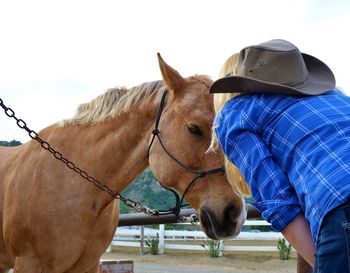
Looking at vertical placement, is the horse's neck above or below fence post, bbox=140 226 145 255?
above

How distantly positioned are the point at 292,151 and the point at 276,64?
1.07ft

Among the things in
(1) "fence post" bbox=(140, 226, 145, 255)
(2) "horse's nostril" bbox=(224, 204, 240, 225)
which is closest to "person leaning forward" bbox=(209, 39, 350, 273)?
(2) "horse's nostril" bbox=(224, 204, 240, 225)

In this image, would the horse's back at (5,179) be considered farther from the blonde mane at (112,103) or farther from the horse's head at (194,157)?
the horse's head at (194,157)

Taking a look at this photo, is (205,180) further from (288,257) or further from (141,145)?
(288,257)

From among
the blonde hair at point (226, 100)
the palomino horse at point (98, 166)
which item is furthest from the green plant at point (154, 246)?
the blonde hair at point (226, 100)

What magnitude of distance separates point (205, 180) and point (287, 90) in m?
1.68

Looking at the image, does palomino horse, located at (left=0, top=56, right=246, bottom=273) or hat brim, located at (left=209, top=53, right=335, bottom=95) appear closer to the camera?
hat brim, located at (left=209, top=53, right=335, bottom=95)

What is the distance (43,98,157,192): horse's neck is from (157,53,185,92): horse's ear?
0.76 feet

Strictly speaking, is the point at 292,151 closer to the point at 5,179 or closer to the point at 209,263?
the point at 5,179

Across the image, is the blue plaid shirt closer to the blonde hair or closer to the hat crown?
the hat crown

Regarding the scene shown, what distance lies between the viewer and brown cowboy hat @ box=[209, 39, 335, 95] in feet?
5.44

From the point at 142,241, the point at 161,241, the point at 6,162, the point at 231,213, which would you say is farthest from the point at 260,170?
the point at 142,241

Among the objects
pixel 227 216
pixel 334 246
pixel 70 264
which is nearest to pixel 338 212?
pixel 334 246

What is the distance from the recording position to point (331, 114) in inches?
61.4
